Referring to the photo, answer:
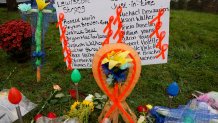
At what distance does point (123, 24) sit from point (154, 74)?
3.12ft

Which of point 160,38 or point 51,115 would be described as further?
point 160,38

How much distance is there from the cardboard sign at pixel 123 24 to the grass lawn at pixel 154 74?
1.40ft

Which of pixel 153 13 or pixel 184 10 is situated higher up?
pixel 153 13

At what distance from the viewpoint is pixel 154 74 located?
3.63 metres

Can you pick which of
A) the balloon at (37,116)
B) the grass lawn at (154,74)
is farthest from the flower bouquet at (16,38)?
the balloon at (37,116)

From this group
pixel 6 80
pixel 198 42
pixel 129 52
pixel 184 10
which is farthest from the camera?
pixel 184 10

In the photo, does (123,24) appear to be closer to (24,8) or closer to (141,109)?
(141,109)

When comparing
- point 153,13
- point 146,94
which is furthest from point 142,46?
point 146,94

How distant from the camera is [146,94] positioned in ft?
10.7

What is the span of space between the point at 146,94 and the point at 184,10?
376 centimetres

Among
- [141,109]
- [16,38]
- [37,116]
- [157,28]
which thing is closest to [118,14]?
Answer: [157,28]

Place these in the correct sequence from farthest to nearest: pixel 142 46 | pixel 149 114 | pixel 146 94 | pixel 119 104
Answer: pixel 146 94 < pixel 142 46 < pixel 149 114 < pixel 119 104

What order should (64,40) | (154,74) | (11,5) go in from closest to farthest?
(64,40) → (154,74) → (11,5)

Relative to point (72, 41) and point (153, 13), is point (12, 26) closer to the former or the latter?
point (72, 41)
